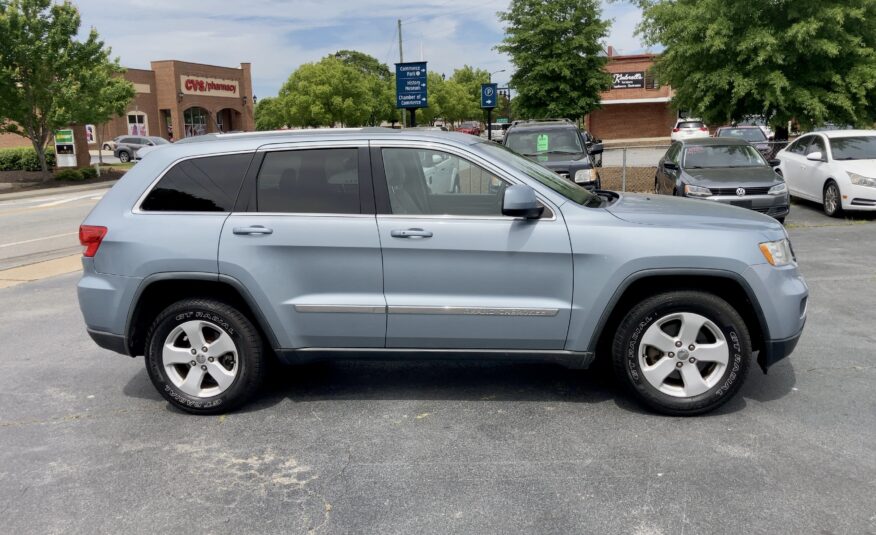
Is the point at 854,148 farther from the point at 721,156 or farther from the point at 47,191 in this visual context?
the point at 47,191

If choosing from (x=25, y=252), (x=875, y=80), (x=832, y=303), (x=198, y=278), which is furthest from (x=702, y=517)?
(x=875, y=80)

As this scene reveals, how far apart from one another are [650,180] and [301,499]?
16716 millimetres

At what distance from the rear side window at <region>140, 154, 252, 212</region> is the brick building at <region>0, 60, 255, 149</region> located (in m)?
54.5

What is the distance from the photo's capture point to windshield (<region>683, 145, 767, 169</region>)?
12.4m

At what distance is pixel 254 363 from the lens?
4.53 m

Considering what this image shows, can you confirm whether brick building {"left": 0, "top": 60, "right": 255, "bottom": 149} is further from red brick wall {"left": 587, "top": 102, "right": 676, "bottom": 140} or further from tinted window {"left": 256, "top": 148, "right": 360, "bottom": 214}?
tinted window {"left": 256, "top": 148, "right": 360, "bottom": 214}

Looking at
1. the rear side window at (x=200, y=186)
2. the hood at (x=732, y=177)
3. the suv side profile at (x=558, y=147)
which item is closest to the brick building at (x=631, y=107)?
the suv side profile at (x=558, y=147)

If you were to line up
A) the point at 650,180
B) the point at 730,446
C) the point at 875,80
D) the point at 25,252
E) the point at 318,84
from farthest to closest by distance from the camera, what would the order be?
1. the point at 318,84
2. the point at 650,180
3. the point at 875,80
4. the point at 25,252
5. the point at 730,446

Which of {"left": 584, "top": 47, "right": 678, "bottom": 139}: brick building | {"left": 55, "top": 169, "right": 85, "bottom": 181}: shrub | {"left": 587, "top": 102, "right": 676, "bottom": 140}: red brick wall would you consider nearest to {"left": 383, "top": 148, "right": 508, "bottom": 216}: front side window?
{"left": 55, "top": 169, "right": 85, "bottom": 181}: shrub

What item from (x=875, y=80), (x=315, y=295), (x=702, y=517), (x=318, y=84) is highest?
(x=318, y=84)

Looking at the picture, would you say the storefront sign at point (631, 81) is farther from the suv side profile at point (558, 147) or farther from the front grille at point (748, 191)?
the front grille at point (748, 191)

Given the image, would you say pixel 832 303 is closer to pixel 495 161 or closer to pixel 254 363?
pixel 495 161

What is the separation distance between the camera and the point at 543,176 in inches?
186

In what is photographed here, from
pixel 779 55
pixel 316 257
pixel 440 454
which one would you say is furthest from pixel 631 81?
pixel 440 454
